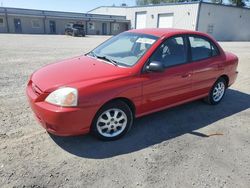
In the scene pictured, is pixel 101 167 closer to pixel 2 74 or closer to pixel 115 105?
pixel 115 105

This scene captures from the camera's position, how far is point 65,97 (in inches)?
120

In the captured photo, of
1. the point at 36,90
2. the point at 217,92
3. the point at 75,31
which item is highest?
the point at 36,90

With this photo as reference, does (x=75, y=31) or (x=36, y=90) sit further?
(x=75, y=31)

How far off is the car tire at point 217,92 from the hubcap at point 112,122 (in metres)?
2.48

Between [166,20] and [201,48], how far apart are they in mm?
32513

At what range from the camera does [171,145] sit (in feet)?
11.9

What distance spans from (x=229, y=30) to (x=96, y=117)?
3809 cm

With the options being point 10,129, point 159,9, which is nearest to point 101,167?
point 10,129

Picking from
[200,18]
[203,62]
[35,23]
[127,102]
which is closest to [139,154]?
[127,102]

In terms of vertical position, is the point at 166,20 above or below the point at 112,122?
above

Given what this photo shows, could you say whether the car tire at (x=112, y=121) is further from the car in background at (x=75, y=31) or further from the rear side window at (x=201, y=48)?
the car in background at (x=75, y=31)

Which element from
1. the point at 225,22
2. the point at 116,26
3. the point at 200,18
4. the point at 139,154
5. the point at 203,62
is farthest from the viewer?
the point at 116,26

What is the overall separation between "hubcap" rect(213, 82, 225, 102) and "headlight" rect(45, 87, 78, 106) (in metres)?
3.46

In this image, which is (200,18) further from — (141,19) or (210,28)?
(141,19)
